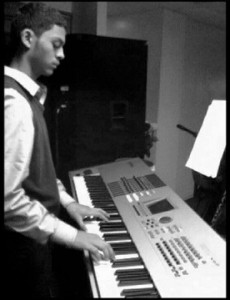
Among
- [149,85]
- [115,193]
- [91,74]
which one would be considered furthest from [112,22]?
[115,193]

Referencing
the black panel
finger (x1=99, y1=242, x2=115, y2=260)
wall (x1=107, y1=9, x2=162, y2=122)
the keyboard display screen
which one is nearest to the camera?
finger (x1=99, y1=242, x2=115, y2=260)

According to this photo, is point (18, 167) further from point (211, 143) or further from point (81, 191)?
point (81, 191)

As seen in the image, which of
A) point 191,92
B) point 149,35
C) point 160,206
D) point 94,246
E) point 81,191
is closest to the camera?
point 94,246

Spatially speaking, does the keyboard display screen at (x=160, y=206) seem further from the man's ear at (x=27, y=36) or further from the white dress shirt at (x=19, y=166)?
the man's ear at (x=27, y=36)

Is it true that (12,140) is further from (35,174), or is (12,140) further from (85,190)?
(85,190)

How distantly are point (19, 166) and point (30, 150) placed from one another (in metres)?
0.04

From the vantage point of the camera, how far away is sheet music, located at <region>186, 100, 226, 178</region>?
0.65 m

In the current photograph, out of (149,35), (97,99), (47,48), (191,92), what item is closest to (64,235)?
(47,48)

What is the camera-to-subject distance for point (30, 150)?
67 centimetres

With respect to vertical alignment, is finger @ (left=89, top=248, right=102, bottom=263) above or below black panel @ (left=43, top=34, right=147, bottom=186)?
below

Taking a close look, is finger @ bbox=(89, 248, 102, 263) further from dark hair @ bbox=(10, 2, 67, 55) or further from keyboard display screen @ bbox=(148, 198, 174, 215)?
dark hair @ bbox=(10, 2, 67, 55)

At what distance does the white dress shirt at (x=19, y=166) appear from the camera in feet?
2.12

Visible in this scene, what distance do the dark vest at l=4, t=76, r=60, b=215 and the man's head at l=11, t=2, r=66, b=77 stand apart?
69 mm

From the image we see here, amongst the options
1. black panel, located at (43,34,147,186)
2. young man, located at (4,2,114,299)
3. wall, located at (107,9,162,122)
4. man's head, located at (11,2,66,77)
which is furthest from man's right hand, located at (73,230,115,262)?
wall, located at (107,9,162,122)
